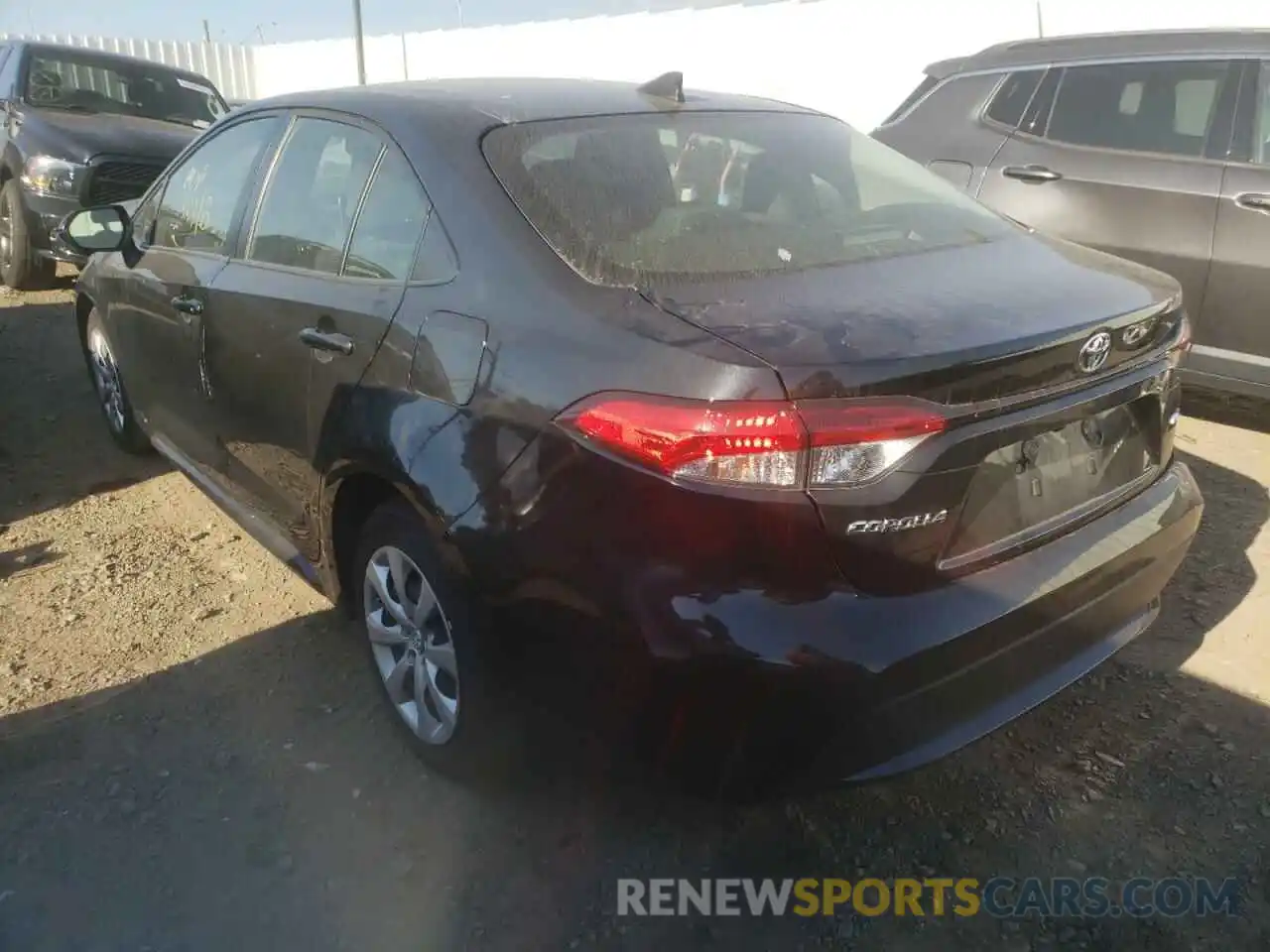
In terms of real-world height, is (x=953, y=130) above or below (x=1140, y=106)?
below

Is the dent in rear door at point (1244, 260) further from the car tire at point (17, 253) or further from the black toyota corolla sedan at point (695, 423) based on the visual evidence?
the car tire at point (17, 253)

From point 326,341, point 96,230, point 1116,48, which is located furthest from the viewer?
point 1116,48

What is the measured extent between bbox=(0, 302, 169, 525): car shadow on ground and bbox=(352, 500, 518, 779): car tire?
233 cm

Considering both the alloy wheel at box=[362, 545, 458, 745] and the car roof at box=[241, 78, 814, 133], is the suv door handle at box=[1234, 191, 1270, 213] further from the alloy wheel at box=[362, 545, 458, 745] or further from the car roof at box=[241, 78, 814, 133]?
the alloy wheel at box=[362, 545, 458, 745]

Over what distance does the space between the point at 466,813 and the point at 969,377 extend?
158 cm

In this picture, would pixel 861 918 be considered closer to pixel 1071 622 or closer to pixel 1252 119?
pixel 1071 622

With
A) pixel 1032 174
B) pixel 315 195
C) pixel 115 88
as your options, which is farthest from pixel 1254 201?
pixel 115 88

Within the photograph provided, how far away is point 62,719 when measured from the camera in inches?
114

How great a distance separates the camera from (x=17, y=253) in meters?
7.68

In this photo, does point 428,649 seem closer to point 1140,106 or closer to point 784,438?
point 784,438

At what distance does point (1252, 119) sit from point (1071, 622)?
11.5 feet

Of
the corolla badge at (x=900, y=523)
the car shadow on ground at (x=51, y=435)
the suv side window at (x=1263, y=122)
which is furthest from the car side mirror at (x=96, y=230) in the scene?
the suv side window at (x=1263, y=122)

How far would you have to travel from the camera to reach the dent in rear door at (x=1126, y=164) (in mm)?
4602

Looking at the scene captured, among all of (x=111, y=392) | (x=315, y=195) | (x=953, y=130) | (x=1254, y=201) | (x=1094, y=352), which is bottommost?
(x=111, y=392)
